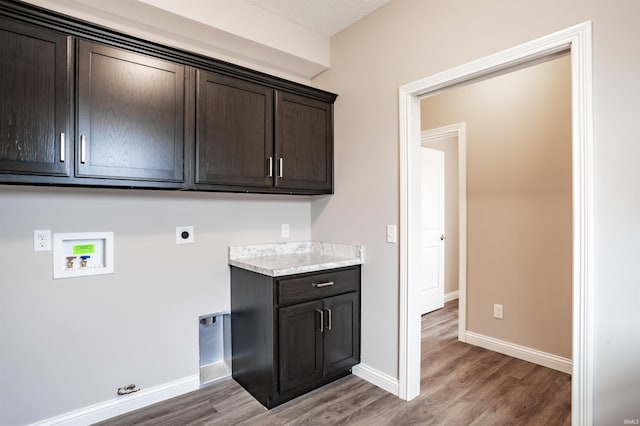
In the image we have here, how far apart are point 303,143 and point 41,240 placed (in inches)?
69.7

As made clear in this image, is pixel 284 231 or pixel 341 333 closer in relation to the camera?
pixel 341 333

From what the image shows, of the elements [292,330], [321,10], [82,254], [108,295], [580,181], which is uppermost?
[321,10]

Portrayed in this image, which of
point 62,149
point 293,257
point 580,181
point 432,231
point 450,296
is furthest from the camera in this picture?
point 450,296

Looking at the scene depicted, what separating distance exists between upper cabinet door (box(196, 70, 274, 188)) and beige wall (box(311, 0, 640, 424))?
2.28 feet

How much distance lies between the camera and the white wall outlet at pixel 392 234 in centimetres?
240

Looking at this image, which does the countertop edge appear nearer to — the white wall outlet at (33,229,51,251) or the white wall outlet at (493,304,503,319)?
the white wall outlet at (33,229,51,251)

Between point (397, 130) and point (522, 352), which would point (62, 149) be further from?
point (522, 352)

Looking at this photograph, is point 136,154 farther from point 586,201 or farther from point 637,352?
point 637,352

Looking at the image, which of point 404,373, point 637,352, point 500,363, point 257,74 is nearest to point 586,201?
point 637,352

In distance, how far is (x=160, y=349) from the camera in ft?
7.57

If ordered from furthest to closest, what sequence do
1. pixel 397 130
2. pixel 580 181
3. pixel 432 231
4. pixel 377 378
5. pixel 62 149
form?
pixel 432 231
pixel 377 378
pixel 397 130
pixel 62 149
pixel 580 181

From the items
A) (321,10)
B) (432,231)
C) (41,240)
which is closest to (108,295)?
(41,240)

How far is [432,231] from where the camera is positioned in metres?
4.31

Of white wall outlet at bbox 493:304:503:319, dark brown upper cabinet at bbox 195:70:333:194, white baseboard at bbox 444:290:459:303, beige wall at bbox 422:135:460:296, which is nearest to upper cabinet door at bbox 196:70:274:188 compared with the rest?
dark brown upper cabinet at bbox 195:70:333:194
